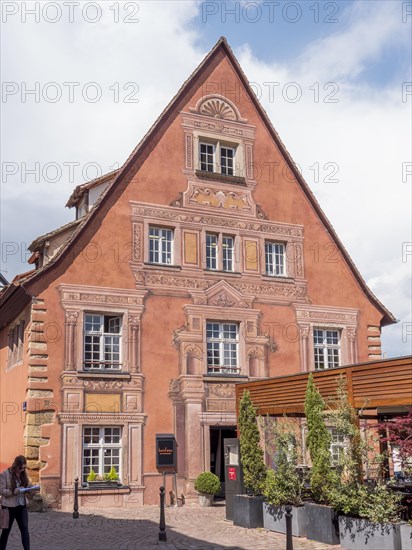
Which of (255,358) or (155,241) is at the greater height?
(155,241)

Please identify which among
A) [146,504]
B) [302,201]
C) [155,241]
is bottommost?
[146,504]

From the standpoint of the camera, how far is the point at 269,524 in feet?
51.1

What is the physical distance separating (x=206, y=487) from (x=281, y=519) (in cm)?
598

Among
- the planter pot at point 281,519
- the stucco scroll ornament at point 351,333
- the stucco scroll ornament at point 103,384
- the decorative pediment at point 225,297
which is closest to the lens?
the planter pot at point 281,519

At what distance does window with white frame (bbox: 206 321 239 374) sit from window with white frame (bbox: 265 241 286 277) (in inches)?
99.3

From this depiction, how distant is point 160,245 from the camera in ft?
76.4

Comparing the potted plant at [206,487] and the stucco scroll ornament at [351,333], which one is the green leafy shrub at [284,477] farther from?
the stucco scroll ornament at [351,333]

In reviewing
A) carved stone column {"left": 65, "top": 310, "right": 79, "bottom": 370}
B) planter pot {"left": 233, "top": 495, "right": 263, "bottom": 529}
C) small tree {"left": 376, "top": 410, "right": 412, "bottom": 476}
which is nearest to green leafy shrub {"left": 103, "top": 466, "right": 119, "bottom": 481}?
carved stone column {"left": 65, "top": 310, "right": 79, "bottom": 370}

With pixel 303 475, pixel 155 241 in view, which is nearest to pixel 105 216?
pixel 155 241

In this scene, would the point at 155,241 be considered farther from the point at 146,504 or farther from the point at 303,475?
the point at 303,475

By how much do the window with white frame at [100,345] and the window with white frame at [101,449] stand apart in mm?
1836

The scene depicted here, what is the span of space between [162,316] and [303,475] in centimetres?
802

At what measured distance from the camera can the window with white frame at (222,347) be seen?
76.0ft

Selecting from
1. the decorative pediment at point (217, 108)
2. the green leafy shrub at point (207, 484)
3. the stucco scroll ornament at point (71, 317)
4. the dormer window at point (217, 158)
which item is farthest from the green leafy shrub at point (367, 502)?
the decorative pediment at point (217, 108)
